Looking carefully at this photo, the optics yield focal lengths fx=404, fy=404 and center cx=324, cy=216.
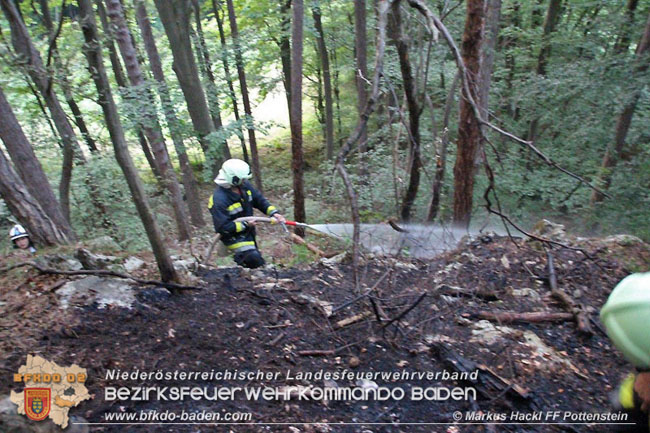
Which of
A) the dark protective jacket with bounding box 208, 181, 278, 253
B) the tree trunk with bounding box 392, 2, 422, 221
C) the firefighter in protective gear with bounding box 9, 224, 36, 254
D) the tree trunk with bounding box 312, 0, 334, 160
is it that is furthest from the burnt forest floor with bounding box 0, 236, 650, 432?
the tree trunk with bounding box 312, 0, 334, 160

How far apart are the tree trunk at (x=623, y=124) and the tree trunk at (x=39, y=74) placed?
36.3 feet

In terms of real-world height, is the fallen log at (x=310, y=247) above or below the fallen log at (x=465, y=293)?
below

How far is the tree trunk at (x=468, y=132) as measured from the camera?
5.95m

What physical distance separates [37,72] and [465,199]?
23.0 feet

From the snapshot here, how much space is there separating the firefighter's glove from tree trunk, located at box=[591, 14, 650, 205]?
8.48 m

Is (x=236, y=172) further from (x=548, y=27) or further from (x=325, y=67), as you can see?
(x=325, y=67)

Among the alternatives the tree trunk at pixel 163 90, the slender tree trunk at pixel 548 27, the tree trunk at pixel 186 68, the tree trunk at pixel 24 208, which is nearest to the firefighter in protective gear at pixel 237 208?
the tree trunk at pixel 24 208

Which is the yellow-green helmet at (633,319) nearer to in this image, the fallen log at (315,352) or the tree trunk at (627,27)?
the fallen log at (315,352)

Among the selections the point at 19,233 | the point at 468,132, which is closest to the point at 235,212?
the point at 19,233

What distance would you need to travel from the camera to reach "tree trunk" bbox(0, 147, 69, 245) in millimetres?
5113

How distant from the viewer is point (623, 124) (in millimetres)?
9852

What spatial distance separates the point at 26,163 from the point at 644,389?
27.5 feet

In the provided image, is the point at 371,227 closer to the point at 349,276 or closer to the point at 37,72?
the point at 349,276

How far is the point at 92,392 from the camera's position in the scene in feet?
9.07
